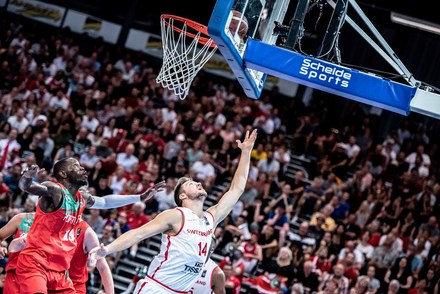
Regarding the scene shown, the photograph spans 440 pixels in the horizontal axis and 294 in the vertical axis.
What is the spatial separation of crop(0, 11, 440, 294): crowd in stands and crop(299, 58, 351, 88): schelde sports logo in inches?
236

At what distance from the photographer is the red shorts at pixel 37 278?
24.7 ft

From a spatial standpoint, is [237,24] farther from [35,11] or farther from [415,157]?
[35,11]

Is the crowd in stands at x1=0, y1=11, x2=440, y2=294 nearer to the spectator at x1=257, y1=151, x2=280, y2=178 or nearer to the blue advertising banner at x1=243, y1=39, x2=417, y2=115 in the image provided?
the spectator at x1=257, y1=151, x2=280, y2=178

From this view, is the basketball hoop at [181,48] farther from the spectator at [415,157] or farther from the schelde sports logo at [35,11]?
the schelde sports logo at [35,11]

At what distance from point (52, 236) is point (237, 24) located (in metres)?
2.97

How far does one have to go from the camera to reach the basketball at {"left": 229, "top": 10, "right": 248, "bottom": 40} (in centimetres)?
823

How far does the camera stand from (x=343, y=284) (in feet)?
46.6

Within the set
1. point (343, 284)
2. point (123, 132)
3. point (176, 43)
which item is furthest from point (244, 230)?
point (176, 43)

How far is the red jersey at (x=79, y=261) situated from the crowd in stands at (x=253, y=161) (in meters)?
5.48

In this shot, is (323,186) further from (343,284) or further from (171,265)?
(171,265)

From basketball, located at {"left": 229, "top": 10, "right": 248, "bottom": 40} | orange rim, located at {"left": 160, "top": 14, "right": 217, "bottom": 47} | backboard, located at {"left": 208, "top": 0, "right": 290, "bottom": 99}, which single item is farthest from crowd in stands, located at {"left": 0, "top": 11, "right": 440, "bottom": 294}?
basketball, located at {"left": 229, "top": 10, "right": 248, "bottom": 40}

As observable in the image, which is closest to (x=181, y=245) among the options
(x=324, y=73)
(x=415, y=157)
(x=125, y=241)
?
(x=125, y=241)

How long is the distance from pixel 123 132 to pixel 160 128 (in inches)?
43.6

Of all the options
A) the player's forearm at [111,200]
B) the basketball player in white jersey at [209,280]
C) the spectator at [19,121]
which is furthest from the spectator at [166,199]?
the player's forearm at [111,200]
